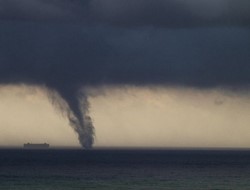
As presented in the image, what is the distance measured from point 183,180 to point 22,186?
1301 inches

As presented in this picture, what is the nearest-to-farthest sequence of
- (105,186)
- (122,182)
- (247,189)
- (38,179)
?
(247,189) → (105,186) → (122,182) → (38,179)

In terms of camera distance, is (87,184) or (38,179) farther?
(38,179)

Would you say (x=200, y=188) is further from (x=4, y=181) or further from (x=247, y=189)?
(x=4, y=181)

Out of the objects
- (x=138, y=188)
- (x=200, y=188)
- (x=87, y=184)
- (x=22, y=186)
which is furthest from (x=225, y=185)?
(x=22, y=186)

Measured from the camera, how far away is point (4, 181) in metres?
113

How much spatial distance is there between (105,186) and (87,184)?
621 cm

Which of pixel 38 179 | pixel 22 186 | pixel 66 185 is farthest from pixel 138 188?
pixel 38 179

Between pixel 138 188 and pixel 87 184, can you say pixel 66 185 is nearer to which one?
pixel 87 184

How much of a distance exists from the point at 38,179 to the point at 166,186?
2882 centimetres

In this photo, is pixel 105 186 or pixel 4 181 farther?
pixel 4 181

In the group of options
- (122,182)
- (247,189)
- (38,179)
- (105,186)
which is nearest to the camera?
(247,189)

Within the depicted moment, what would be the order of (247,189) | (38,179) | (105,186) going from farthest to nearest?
(38,179) → (105,186) → (247,189)

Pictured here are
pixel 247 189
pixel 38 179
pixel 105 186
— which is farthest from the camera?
pixel 38 179

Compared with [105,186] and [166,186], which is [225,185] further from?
[105,186]
